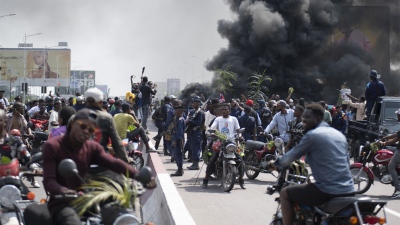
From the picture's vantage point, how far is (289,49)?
4878 cm

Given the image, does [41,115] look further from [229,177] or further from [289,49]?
[289,49]

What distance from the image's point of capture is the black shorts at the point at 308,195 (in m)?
7.10

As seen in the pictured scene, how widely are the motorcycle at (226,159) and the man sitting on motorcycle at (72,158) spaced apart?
26.6ft

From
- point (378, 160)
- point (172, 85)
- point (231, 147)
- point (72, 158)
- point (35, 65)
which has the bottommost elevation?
point (172, 85)

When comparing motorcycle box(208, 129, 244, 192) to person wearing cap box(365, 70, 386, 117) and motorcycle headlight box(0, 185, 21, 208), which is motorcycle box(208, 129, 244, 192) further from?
motorcycle headlight box(0, 185, 21, 208)

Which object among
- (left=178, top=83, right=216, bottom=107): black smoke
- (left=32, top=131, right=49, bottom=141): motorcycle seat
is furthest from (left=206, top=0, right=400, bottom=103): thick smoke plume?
(left=32, top=131, right=49, bottom=141): motorcycle seat

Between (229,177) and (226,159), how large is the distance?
38 cm

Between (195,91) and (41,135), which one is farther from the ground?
(41,135)

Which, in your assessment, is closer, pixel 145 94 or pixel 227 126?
pixel 227 126

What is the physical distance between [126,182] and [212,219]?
17.5 ft

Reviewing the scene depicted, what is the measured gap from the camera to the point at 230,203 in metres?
12.8

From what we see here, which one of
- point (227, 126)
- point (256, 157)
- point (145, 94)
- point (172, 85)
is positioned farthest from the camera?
point (172, 85)

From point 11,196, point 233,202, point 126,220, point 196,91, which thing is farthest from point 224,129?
point 196,91

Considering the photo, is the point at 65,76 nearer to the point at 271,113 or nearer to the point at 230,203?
the point at 271,113
